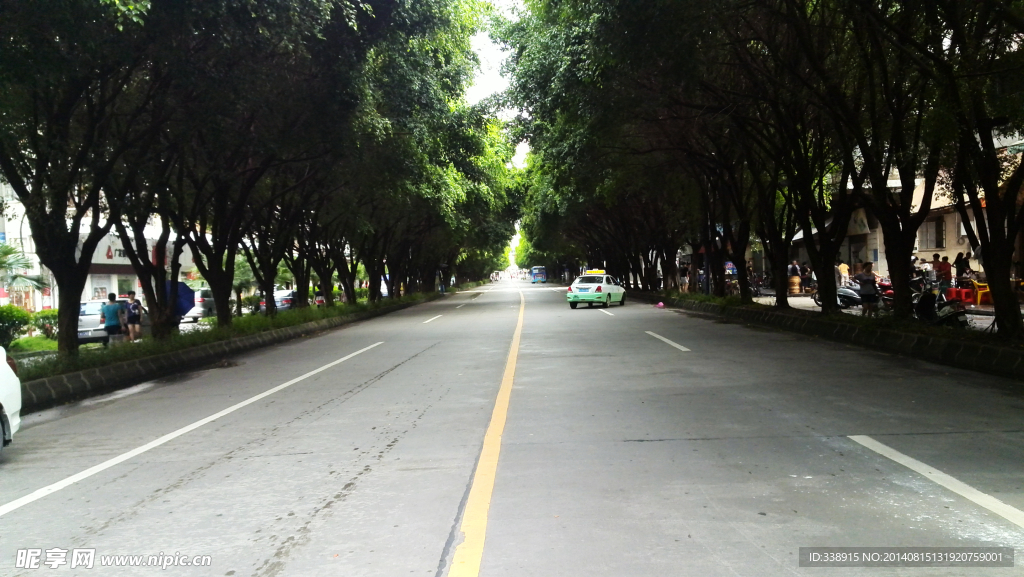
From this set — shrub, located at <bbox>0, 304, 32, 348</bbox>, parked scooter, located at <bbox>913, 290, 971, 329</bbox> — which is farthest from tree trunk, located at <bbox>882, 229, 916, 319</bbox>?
shrub, located at <bbox>0, 304, 32, 348</bbox>

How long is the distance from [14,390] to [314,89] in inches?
352

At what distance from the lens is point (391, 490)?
584cm

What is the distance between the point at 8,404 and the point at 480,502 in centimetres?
478

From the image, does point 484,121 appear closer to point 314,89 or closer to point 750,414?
point 314,89

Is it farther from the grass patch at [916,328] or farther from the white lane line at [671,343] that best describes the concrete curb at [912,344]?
the white lane line at [671,343]

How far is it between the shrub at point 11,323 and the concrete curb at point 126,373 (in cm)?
692

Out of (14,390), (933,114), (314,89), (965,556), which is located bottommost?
(965,556)

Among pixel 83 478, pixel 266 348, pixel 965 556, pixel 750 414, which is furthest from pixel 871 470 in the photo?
pixel 266 348

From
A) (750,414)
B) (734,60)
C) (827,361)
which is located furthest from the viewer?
(734,60)

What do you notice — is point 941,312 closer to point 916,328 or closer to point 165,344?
point 916,328

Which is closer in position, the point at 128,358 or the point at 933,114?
the point at 933,114

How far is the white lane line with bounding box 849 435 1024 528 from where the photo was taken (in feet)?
16.4

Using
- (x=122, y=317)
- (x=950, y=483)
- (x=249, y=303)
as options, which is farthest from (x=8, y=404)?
(x=249, y=303)

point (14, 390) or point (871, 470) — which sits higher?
point (14, 390)
